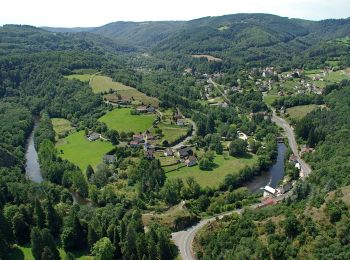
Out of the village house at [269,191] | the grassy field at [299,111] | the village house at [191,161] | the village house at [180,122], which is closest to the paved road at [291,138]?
the grassy field at [299,111]

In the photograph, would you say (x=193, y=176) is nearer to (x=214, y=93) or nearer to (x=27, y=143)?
(x=27, y=143)

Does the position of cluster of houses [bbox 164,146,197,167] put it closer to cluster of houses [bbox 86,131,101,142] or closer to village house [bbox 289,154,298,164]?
cluster of houses [bbox 86,131,101,142]

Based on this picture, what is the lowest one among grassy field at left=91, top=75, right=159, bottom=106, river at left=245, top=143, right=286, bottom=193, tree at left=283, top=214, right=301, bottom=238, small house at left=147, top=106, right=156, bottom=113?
river at left=245, top=143, right=286, bottom=193

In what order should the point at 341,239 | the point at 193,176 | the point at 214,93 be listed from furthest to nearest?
the point at 214,93
the point at 193,176
the point at 341,239

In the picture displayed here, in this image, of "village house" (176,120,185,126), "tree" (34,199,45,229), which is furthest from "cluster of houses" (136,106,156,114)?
"tree" (34,199,45,229)

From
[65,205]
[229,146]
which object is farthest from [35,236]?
[229,146]

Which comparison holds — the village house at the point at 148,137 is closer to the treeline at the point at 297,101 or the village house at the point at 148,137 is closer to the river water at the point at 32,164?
the river water at the point at 32,164
